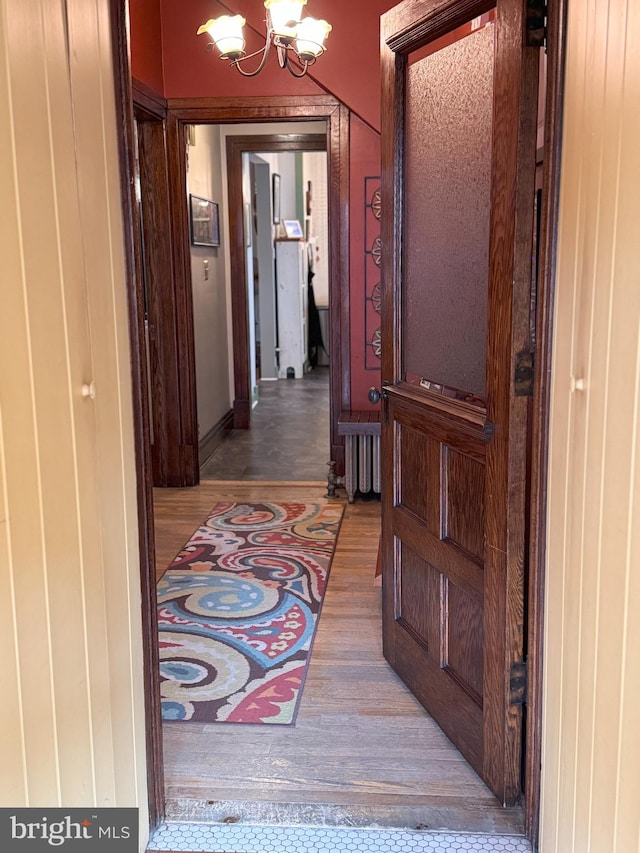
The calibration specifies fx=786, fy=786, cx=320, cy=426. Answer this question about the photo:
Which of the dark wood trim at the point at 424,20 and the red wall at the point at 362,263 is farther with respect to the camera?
the red wall at the point at 362,263

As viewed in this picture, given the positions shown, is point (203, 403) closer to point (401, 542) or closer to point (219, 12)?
point (219, 12)

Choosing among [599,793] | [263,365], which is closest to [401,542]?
[599,793]

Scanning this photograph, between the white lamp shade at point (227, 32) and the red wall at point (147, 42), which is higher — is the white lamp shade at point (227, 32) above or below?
below

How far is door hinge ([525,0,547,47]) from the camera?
1.72m

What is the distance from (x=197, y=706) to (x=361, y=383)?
2.70m

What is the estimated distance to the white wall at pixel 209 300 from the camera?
18.2 ft

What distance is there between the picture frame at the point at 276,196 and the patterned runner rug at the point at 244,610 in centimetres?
490

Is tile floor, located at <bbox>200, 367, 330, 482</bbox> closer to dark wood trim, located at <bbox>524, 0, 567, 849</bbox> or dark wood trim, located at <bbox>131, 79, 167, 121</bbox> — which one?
dark wood trim, located at <bbox>131, 79, 167, 121</bbox>

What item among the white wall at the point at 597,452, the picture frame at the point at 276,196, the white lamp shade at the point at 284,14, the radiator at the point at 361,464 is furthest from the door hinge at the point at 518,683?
the picture frame at the point at 276,196

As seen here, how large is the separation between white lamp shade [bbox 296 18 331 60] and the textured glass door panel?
1364mm

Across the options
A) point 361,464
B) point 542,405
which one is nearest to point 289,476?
point 361,464

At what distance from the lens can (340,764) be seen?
2.22m

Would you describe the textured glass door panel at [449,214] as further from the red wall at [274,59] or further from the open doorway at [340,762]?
the red wall at [274,59]

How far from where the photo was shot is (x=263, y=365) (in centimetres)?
955
